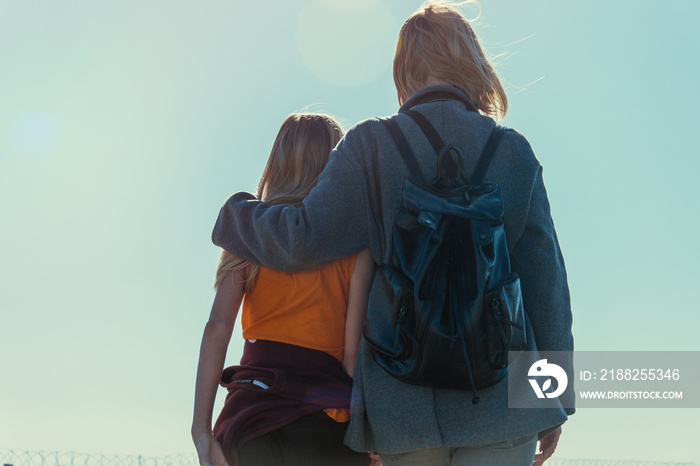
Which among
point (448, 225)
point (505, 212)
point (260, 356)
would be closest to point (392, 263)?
point (448, 225)

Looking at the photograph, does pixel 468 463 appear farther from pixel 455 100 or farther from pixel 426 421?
pixel 455 100

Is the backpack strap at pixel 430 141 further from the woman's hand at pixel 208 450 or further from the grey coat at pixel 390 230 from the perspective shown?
the woman's hand at pixel 208 450

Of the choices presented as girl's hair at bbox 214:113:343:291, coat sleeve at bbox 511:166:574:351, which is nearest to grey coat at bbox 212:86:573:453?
coat sleeve at bbox 511:166:574:351

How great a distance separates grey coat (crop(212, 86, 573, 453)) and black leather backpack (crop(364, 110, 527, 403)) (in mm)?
108

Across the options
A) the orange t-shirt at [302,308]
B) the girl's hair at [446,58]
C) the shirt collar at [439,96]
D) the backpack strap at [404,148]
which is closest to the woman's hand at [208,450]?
the orange t-shirt at [302,308]

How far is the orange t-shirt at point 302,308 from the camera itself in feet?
9.57

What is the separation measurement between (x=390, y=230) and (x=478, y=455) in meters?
0.88

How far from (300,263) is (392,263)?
39cm

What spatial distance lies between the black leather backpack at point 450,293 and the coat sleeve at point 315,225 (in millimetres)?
265

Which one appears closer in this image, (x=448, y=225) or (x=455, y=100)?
(x=448, y=225)

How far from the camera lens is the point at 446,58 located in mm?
3000

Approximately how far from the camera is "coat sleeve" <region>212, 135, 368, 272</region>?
8.97ft

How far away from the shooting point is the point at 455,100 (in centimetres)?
292

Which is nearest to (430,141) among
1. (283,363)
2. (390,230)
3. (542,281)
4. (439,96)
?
(439,96)
